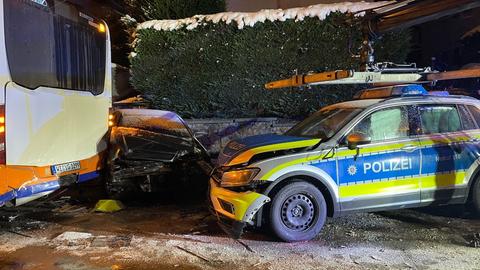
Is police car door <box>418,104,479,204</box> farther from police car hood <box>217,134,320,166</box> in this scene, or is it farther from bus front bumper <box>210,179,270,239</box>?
bus front bumper <box>210,179,270,239</box>

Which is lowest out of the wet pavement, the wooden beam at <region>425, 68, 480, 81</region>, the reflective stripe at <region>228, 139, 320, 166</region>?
the wet pavement

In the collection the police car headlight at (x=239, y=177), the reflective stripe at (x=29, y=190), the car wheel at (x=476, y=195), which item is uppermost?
the police car headlight at (x=239, y=177)

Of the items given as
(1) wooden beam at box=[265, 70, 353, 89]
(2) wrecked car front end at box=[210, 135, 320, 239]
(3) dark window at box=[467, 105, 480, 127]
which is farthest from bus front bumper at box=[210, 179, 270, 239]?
(3) dark window at box=[467, 105, 480, 127]

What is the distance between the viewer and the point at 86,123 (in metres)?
6.95

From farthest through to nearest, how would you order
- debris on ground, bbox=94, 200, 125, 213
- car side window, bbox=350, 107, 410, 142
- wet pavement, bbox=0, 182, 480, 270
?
debris on ground, bbox=94, 200, 125, 213 → car side window, bbox=350, 107, 410, 142 → wet pavement, bbox=0, 182, 480, 270

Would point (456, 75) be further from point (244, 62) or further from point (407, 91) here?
point (244, 62)

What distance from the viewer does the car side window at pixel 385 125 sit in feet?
19.1

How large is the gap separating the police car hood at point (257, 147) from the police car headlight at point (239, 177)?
0.13 metres

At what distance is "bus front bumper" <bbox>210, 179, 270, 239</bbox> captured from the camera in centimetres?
531

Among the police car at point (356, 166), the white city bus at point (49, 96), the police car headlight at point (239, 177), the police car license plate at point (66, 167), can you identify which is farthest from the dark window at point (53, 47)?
the police car headlight at point (239, 177)

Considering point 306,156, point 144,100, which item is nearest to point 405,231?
point 306,156

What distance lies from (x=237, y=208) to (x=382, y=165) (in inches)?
74.2

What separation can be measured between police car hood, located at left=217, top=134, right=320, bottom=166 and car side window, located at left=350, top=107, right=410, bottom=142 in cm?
65

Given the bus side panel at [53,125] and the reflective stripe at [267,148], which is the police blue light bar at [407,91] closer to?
the reflective stripe at [267,148]
